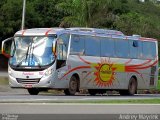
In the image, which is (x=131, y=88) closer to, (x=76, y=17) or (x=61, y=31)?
(x=61, y=31)

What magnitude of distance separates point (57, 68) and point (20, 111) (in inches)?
650

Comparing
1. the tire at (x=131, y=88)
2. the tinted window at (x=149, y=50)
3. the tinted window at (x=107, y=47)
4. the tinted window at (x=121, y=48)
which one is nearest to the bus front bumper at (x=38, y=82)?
the tinted window at (x=107, y=47)

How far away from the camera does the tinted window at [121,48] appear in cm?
3350

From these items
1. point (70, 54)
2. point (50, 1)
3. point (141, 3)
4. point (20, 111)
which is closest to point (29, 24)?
point (50, 1)

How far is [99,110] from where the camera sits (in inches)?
545

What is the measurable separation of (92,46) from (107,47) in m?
1.41

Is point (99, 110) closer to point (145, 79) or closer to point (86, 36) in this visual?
point (86, 36)

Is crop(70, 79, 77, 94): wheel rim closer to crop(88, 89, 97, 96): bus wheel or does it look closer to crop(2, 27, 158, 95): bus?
crop(2, 27, 158, 95): bus

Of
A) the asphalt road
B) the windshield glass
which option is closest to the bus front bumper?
the windshield glass

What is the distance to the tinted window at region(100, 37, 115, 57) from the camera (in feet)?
107

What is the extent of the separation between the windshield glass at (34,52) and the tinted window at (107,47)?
160 inches

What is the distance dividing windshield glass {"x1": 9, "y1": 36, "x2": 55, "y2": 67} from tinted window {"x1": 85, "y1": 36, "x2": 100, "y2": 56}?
Result: 2.63 meters

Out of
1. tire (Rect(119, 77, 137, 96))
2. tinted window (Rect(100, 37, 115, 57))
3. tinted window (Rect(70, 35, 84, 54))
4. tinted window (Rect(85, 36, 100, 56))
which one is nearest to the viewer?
tinted window (Rect(70, 35, 84, 54))

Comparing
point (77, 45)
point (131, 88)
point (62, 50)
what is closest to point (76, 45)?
point (77, 45)
